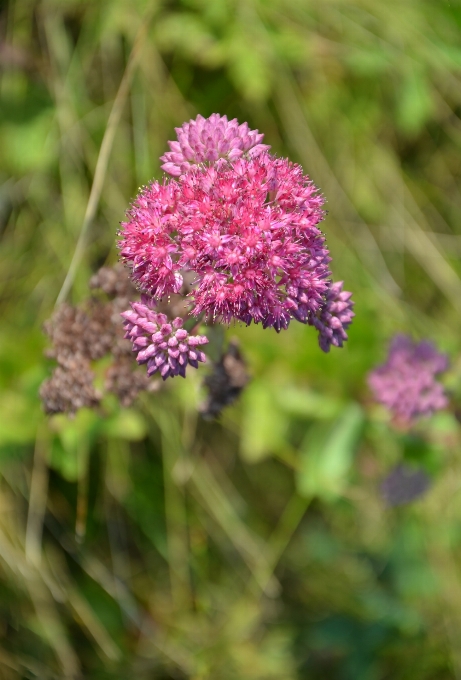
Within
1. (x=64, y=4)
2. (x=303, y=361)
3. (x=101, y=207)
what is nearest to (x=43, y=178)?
(x=101, y=207)

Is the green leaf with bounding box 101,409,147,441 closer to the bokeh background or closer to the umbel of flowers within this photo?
the bokeh background

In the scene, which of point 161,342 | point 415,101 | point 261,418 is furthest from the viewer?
point 415,101

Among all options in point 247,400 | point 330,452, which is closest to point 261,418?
point 247,400

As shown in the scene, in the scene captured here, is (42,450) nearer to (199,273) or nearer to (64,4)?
(199,273)

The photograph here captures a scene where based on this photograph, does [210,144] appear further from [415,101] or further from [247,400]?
[415,101]

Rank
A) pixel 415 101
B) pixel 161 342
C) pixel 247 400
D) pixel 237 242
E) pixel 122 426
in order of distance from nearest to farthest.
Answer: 1. pixel 237 242
2. pixel 161 342
3. pixel 122 426
4. pixel 247 400
5. pixel 415 101

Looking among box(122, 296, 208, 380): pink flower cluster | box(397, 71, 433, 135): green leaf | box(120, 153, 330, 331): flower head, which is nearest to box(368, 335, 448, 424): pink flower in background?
box(120, 153, 330, 331): flower head
